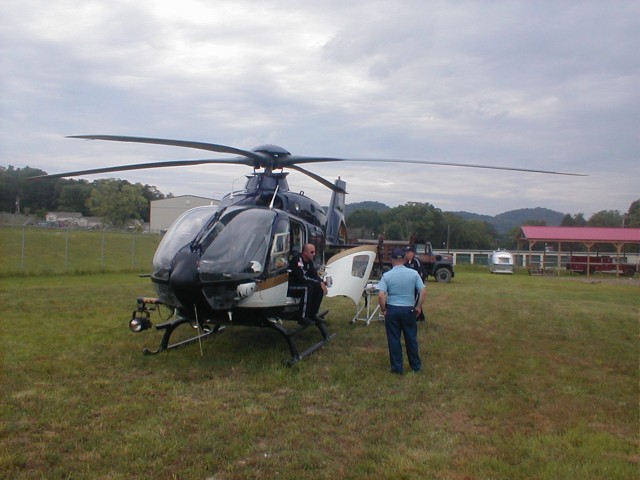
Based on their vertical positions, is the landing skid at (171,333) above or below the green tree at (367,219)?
below

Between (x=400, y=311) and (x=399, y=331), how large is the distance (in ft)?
0.84

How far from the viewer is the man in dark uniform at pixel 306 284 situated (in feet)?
25.2

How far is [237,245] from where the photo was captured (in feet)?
22.2

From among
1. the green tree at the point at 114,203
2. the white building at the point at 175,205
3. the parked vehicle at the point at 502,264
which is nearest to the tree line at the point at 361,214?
the green tree at the point at 114,203

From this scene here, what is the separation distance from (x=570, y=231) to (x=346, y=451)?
40971mm

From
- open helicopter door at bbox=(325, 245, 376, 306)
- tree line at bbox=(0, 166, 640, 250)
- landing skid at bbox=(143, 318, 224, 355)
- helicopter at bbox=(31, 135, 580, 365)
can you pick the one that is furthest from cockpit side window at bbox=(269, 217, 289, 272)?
tree line at bbox=(0, 166, 640, 250)

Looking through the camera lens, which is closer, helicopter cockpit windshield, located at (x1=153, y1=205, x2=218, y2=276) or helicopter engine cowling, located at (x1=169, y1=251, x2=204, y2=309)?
helicopter engine cowling, located at (x1=169, y1=251, x2=204, y2=309)

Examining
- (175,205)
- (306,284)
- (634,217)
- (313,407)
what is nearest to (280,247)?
(306,284)

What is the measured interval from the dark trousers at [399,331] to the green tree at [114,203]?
47.4 meters

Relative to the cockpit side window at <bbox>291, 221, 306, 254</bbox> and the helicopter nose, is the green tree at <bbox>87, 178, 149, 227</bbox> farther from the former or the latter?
the helicopter nose

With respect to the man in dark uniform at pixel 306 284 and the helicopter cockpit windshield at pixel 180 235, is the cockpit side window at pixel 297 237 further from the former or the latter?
the helicopter cockpit windshield at pixel 180 235

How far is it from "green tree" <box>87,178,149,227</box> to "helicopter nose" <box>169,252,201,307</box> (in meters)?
47.0

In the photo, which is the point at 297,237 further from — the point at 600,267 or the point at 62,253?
the point at 600,267

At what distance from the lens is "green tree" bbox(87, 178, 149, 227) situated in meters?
50.3
